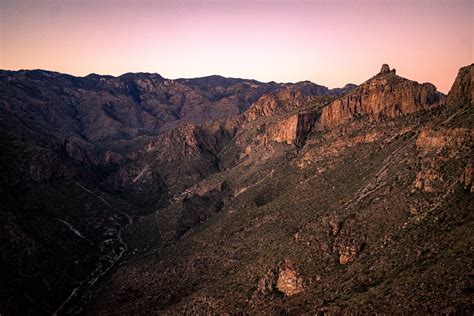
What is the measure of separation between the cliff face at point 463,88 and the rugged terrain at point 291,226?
0.47 m

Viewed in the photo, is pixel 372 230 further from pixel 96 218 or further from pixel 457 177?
pixel 96 218

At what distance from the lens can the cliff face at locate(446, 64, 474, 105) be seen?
327 ft

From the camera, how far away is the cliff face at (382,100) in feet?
455

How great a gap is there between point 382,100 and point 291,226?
5764 centimetres

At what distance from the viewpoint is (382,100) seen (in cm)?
14362

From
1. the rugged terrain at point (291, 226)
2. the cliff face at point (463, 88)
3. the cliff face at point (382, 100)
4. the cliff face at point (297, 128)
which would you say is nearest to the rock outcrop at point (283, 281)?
the rugged terrain at point (291, 226)

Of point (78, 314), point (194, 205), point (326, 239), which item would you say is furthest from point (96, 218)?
point (326, 239)

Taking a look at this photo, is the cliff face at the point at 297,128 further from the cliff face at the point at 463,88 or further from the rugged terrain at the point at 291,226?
the cliff face at the point at 463,88

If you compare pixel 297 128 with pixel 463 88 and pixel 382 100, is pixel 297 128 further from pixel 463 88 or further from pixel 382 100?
pixel 463 88

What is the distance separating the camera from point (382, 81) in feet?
496

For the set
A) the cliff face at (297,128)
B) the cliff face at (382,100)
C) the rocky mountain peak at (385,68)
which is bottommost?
the cliff face at (297,128)

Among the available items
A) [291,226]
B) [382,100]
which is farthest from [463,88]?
[291,226]

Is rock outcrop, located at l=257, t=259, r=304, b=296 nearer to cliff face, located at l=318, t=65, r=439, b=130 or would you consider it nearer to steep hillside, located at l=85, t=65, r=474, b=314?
steep hillside, located at l=85, t=65, r=474, b=314

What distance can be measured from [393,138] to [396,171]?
24179 millimetres
